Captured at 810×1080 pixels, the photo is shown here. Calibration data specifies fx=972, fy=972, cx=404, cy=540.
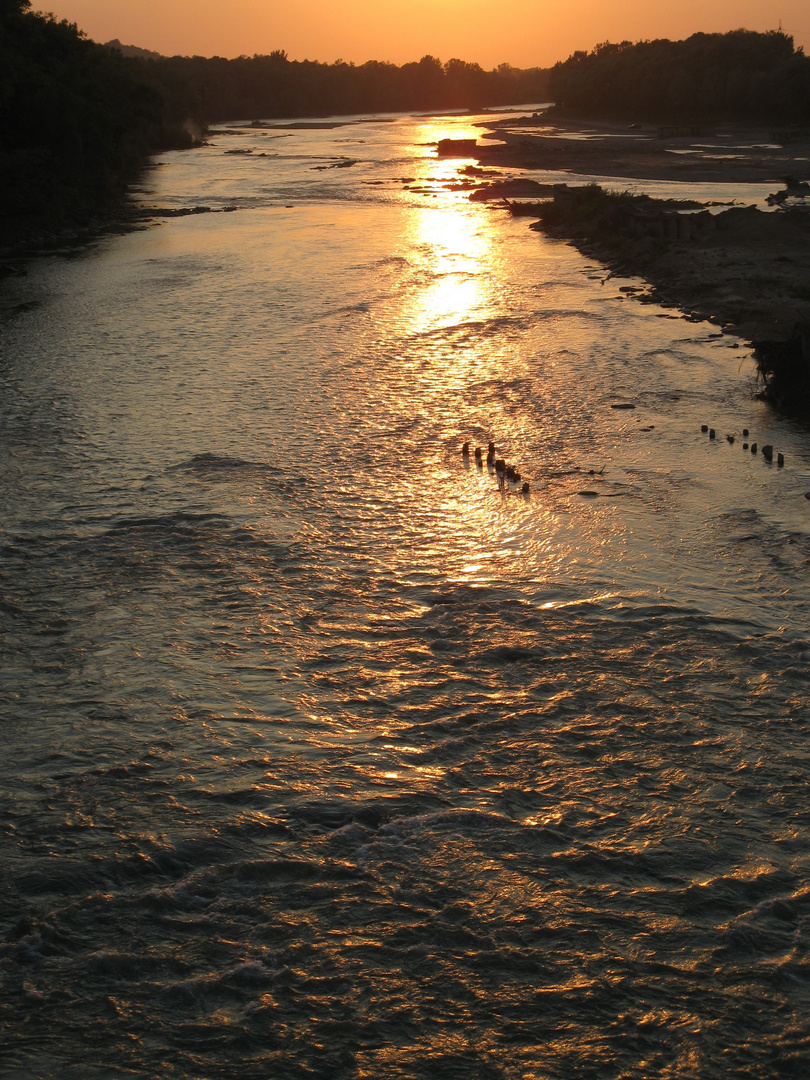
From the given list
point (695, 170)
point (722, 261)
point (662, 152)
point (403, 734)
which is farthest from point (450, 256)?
point (662, 152)

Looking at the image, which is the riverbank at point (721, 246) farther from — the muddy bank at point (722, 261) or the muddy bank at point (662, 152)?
the muddy bank at point (662, 152)

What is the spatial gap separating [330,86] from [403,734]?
16097 centimetres

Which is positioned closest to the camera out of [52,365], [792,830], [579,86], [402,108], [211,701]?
[792,830]

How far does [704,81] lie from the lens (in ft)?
285

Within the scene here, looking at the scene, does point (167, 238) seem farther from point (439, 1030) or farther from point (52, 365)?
point (439, 1030)

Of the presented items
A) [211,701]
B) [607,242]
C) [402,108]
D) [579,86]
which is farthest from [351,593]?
[402,108]

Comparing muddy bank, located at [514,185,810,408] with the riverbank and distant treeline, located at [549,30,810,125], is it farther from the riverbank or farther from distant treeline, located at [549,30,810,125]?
distant treeline, located at [549,30,810,125]

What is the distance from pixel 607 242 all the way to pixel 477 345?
14.5 metres

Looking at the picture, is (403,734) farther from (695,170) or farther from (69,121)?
(695,170)

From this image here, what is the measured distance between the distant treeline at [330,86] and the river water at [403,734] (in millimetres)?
99704

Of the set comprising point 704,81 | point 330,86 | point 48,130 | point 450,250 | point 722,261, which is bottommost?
point 722,261

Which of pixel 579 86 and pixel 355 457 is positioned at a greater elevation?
pixel 579 86

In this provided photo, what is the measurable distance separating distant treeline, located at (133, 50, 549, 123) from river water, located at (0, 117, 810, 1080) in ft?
327

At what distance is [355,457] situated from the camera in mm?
14164
